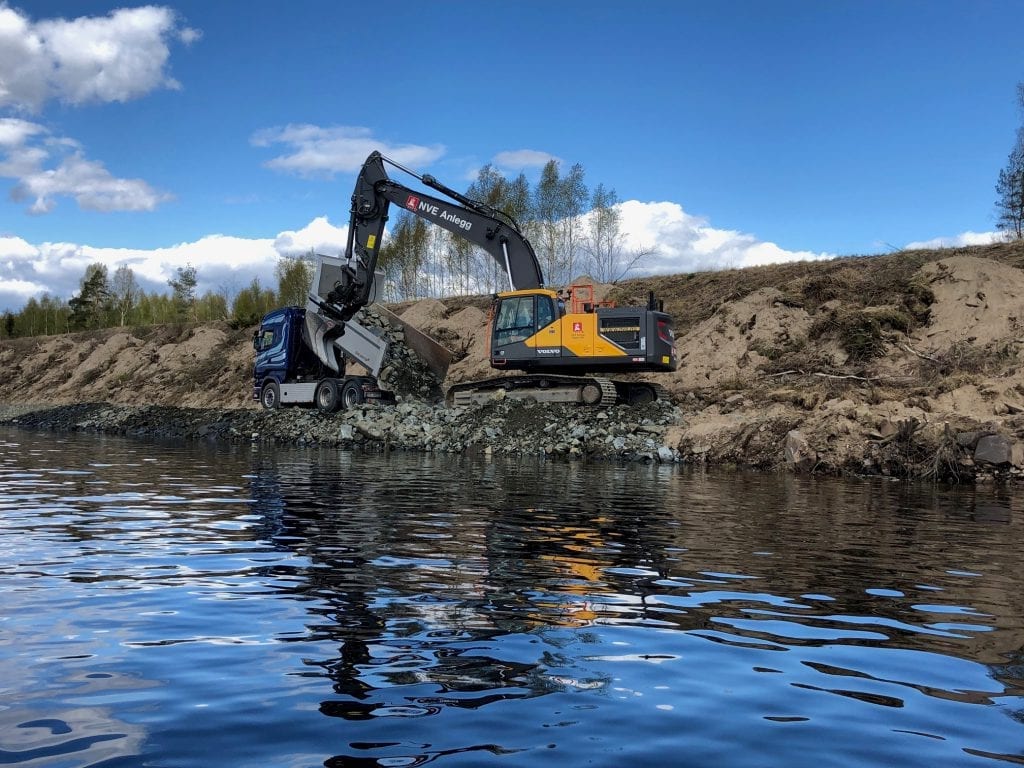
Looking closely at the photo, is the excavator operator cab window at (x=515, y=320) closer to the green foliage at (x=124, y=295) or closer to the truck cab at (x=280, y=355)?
the truck cab at (x=280, y=355)

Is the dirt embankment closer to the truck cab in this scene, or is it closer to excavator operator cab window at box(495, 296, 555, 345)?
excavator operator cab window at box(495, 296, 555, 345)

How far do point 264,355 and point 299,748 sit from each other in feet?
96.4

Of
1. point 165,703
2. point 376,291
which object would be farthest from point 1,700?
point 376,291

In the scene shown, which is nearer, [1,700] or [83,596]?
[1,700]

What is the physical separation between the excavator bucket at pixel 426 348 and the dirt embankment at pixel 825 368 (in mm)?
4179

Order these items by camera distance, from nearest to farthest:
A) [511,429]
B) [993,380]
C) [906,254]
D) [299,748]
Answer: [299,748] → [993,380] → [511,429] → [906,254]

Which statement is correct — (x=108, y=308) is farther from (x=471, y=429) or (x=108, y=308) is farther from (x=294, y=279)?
(x=471, y=429)

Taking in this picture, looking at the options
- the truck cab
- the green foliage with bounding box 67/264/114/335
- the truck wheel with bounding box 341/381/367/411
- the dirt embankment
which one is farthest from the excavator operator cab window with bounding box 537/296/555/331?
the green foliage with bounding box 67/264/114/335

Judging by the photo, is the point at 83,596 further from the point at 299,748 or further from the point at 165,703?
the point at 299,748

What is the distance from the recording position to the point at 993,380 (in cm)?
2156

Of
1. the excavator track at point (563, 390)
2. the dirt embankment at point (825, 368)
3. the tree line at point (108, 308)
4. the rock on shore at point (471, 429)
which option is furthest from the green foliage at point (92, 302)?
→ the excavator track at point (563, 390)

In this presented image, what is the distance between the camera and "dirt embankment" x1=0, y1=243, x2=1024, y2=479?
19.4 metres

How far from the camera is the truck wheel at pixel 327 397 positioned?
29312 mm

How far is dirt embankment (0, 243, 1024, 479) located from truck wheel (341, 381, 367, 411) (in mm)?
2972
